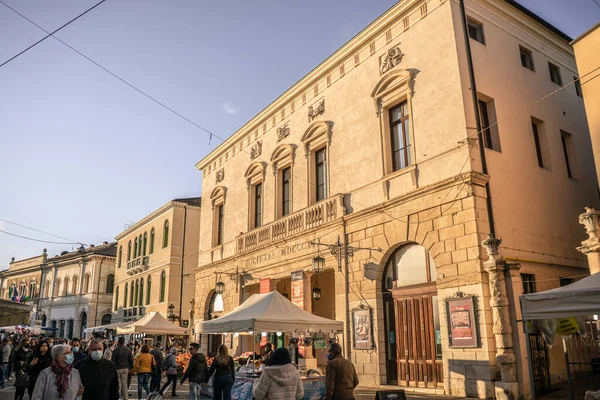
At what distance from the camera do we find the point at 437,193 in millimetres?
12977

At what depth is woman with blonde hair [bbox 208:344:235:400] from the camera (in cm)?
988

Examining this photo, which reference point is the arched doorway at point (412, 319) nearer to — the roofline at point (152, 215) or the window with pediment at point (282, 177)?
the window with pediment at point (282, 177)

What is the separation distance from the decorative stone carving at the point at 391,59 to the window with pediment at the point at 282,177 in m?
5.60

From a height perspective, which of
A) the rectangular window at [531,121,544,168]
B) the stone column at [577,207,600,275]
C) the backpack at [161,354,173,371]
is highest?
the rectangular window at [531,121,544,168]

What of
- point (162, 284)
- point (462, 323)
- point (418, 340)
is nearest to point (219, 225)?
point (162, 284)

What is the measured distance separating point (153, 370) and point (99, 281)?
38.9 meters

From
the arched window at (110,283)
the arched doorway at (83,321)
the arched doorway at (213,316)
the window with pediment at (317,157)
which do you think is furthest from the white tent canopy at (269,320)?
the arched doorway at (83,321)

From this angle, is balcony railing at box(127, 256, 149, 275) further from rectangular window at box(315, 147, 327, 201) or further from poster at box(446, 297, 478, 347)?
poster at box(446, 297, 478, 347)

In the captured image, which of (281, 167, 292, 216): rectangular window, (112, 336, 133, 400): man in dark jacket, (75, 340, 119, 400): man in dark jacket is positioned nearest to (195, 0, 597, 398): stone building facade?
(281, 167, 292, 216): rectangular window

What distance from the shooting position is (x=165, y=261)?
3375cm

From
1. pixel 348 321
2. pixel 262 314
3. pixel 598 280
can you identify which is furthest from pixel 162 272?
pixel 598 280

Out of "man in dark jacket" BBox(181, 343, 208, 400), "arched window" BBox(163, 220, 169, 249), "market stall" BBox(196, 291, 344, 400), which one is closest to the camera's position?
"market stall" BBox(196, 291, 344, 400)

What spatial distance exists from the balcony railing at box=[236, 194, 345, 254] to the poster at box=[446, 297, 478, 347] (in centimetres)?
550

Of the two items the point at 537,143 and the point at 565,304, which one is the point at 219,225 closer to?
the point at 537,143
